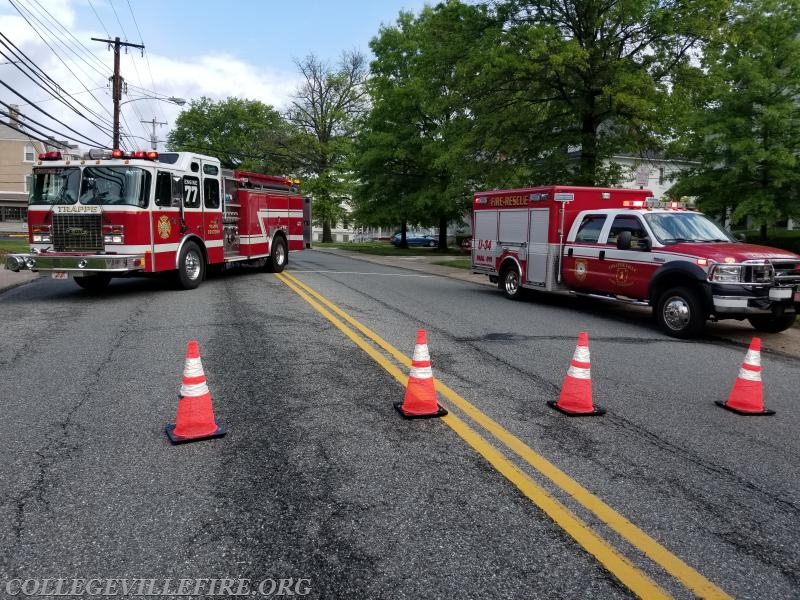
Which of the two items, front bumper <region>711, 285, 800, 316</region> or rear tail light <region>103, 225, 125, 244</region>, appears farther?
rear tail light <region>103, 225, 125, 244</region>

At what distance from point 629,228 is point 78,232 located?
10344 mm

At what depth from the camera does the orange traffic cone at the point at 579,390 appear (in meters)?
5.33

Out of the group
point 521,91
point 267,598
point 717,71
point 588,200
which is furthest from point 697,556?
point 717,71

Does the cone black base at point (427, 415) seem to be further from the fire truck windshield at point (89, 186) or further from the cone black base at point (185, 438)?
the fire truck windshield at point (89, 186)

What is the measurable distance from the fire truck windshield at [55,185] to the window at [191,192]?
84.5 inches

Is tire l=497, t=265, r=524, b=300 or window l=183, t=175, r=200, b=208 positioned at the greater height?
window l=183, t=175, r=200, b=208

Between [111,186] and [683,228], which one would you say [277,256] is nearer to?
[111,186]

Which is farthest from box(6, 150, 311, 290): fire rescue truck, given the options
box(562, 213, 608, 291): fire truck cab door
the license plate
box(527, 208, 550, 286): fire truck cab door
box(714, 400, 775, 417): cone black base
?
the license plate

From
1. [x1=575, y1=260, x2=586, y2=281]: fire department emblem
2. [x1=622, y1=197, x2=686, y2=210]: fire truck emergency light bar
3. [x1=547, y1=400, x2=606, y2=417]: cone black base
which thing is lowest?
[x1=547, y1=400, x2=606, y2=417]: cone black base

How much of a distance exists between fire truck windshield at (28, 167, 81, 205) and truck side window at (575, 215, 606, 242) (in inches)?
389

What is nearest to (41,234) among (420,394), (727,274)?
(420,394)

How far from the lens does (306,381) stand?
20.5 feet

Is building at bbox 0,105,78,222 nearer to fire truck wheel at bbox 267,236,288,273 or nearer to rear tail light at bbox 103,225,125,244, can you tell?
fire truck wheel at bbox 267,236,288,273

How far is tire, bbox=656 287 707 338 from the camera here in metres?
9.22
